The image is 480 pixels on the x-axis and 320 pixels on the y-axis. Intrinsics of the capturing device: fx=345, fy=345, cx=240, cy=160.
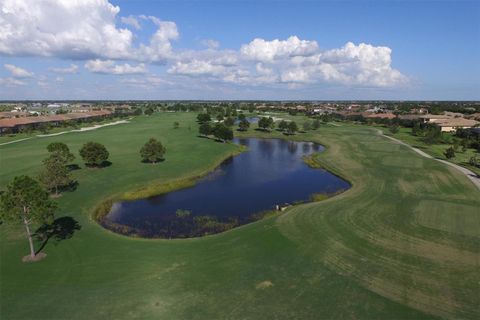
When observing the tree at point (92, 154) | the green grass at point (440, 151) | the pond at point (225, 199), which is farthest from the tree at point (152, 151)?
the green grass at point (440, 151)

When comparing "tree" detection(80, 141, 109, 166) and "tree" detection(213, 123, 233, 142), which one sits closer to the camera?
"tree" detection(80, 141, 109, 166)

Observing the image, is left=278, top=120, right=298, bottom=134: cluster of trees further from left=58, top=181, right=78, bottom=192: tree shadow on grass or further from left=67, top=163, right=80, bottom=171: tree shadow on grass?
left=58, top=181, right=78, bottom=192: tree shadow on grass

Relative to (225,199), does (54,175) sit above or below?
above

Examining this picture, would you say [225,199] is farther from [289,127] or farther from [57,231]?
[289,127]

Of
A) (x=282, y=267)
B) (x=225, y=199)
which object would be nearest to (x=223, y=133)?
(x=225, y=199)

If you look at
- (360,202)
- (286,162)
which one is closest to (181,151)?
(286,162)

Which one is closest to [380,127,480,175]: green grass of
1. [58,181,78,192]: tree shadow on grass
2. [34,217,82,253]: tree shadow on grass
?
[34,217,82,253]: tree shadow on grass
